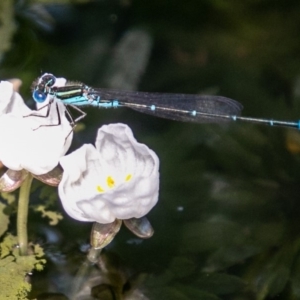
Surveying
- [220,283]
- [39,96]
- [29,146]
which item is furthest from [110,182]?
[220,283]

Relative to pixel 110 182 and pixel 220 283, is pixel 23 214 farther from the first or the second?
pixel 220 283

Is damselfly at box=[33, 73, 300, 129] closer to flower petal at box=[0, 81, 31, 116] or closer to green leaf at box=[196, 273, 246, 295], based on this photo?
flower petal at box=[0, 81, 31, 116]

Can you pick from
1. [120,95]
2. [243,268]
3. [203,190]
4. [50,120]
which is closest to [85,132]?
[120,95]

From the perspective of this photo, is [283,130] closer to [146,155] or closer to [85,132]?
[85,132]

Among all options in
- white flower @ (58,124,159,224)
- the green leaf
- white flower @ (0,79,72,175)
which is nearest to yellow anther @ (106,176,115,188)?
white flower @ (58,124,159,224)

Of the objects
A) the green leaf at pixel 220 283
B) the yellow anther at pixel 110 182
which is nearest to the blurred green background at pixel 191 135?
the green leaf at pixel 220 283

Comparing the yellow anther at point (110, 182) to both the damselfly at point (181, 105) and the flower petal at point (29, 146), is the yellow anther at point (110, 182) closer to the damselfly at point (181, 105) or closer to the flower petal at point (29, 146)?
the flower petal at point (29, 146)
